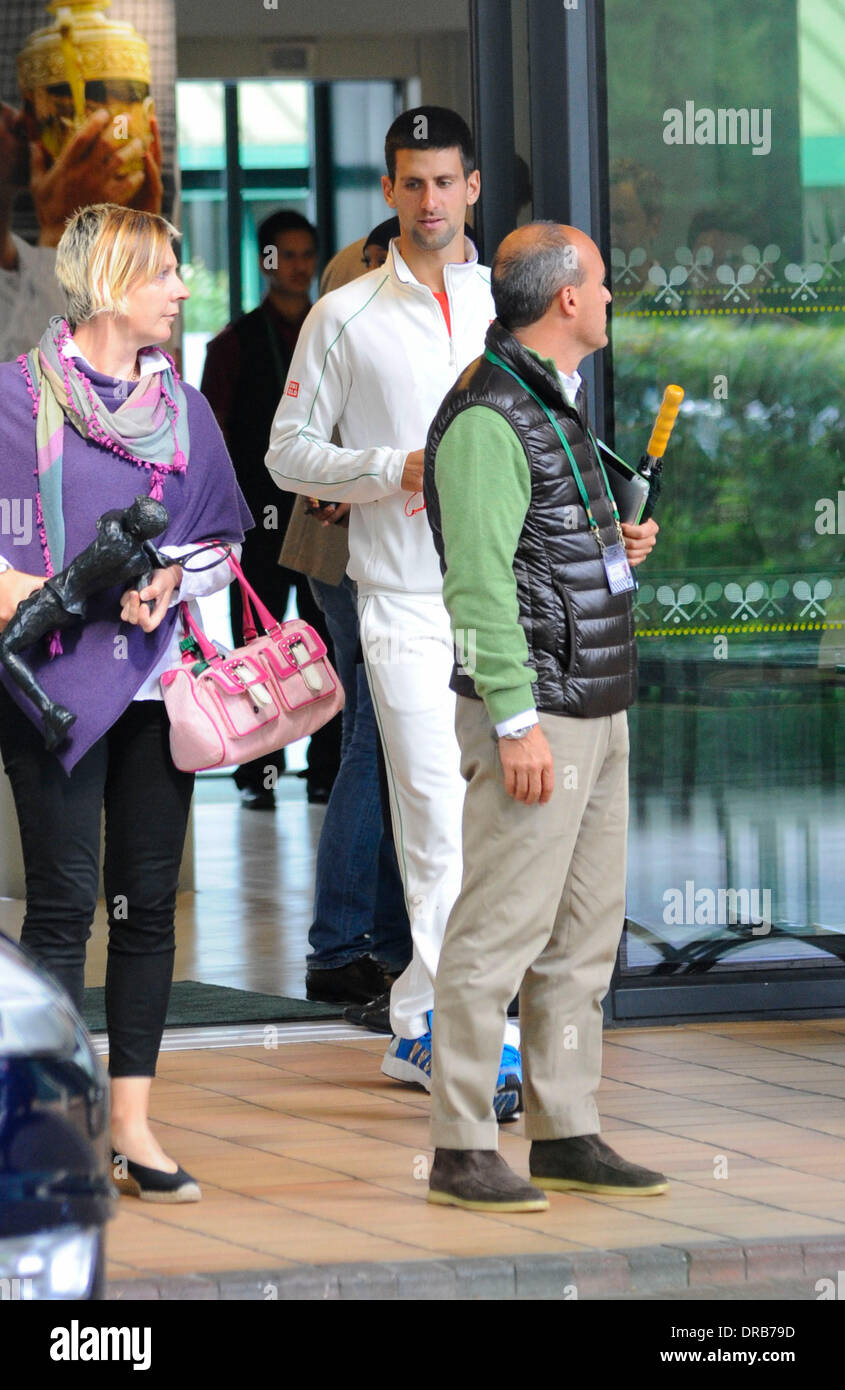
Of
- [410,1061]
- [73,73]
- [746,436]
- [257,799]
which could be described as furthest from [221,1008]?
[257,799]

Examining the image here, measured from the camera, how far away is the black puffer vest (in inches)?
167

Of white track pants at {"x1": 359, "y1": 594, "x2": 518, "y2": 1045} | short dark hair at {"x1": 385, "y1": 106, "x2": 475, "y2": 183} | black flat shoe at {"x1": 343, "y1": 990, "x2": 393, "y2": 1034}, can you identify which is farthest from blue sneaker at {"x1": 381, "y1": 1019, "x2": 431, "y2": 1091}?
short dark hair at {"x1": 385, "y1": 106, "x2": 475, "y2": 183}

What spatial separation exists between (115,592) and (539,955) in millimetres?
1048

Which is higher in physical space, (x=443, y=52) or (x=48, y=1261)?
(x=443, y=52)

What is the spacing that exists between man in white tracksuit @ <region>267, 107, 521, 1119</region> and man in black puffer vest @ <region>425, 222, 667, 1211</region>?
2.44 ft

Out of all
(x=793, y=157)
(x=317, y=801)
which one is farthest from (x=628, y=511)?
(x=317, y=801)

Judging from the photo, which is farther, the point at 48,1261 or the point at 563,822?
the point at 563,822

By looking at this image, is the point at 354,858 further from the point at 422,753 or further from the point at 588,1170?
the point at 588,1170

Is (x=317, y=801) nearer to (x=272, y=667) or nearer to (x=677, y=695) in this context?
(x=677, y=695)

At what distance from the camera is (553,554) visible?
4.26 metres

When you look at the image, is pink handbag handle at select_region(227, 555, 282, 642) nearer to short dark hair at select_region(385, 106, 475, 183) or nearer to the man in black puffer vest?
the man in black puffer vest

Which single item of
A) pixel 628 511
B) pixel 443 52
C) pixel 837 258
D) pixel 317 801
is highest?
pixel 443 52

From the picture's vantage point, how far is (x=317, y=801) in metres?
10.9
